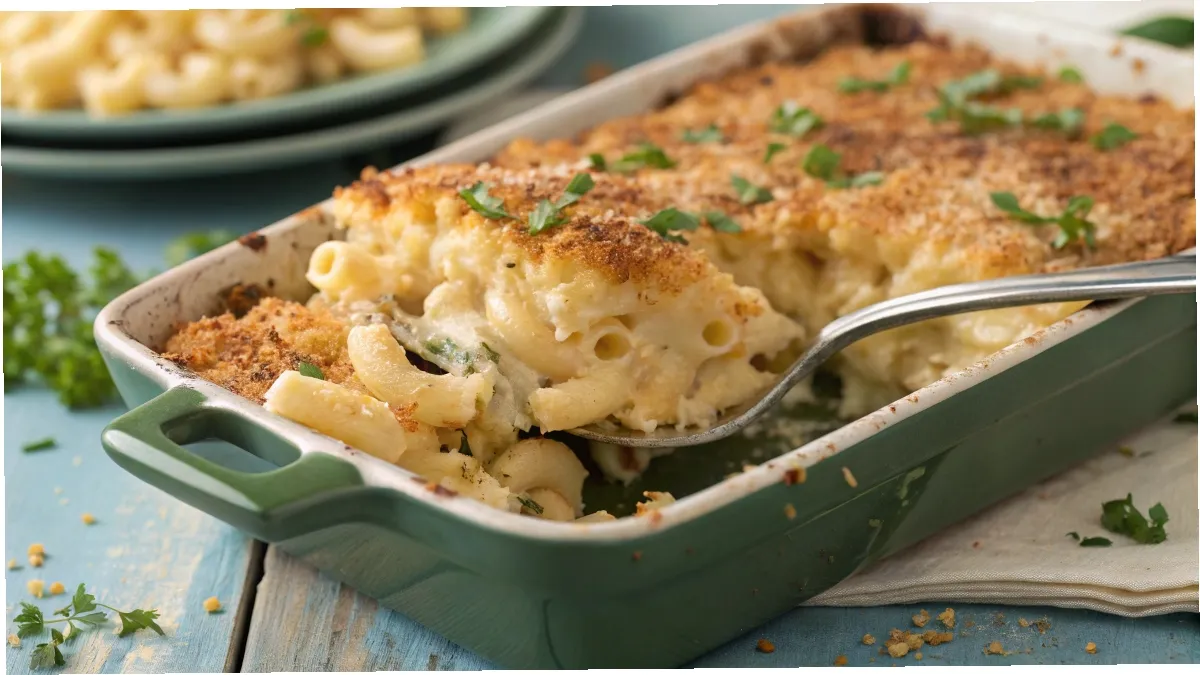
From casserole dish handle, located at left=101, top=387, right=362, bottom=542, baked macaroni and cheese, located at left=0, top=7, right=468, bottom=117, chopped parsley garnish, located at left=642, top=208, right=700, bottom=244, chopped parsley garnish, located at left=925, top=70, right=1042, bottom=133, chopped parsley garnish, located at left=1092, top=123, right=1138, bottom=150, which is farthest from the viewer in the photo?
baked macaroni and cheese, located at left=0, top=7, right=468, bottom=117

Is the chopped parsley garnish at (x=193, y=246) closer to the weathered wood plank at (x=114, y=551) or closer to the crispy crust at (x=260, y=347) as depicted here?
the weathered wood plank at (x=114, y=551)

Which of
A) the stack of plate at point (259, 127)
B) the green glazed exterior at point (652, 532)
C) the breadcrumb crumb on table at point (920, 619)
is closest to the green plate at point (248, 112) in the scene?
the stack of plate at point (259, 127)

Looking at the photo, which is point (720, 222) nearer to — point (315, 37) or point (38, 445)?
point (38, 445)

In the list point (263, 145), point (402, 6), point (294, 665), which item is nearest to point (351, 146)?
point (263, 145)

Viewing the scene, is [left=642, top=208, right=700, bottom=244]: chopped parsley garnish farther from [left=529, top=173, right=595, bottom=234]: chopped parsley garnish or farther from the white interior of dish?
the white interior of dish

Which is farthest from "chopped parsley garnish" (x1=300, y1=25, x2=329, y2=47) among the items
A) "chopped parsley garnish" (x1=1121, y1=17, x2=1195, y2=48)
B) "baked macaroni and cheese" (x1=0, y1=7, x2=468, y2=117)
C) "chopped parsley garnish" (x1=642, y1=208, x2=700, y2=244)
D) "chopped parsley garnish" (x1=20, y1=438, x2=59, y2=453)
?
"chopped parsley garnish" (x1=1121, y1=17, x2=1195, y2=48)

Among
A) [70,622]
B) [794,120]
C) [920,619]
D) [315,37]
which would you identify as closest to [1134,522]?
[920,619]
